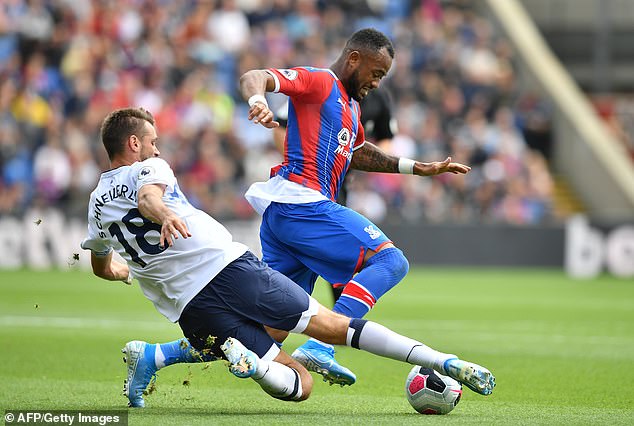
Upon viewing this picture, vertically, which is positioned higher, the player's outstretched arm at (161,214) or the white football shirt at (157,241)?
the player's outstretched arm at (161,214)

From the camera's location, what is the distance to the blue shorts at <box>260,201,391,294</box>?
284 inches

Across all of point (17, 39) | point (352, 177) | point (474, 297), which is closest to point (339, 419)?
point (352, 177)

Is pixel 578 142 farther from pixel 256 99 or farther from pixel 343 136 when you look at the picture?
pixel 256 99

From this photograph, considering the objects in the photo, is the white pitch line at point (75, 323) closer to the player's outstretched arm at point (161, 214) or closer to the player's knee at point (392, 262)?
the player's knee at point (392, 262)

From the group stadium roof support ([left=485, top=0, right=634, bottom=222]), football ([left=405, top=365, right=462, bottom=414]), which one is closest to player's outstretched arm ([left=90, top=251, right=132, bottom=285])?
football ([left=405, top=365, right=462, bottom=414])

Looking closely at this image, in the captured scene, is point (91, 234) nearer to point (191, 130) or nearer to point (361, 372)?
point (361, 372)

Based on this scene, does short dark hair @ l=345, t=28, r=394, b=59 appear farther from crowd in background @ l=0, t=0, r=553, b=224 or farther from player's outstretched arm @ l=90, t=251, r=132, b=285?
crowd in background @ l=0, t=0, r=553, b=224

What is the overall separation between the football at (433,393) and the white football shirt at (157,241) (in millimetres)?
1246

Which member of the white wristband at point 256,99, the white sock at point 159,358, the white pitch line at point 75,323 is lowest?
the white pitch line at point 75,323

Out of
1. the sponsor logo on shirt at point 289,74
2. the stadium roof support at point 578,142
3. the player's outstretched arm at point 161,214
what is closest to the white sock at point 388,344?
the player's outstretched arm at point 161,214

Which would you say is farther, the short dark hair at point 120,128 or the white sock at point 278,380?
the short dark hair at point 120,128

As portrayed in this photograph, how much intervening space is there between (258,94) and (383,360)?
413 centimetres

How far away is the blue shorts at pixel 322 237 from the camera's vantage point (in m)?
7.21

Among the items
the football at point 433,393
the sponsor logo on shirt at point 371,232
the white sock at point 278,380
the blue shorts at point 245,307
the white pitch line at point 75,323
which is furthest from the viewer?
the white pitch line at point 75,323
